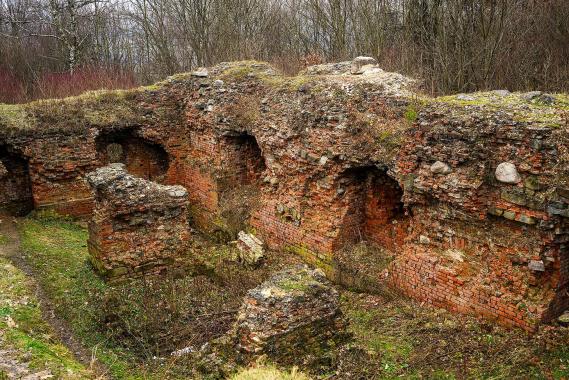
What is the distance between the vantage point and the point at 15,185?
12.8m

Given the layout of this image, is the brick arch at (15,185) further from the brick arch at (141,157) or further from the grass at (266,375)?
the grass at (266,375)

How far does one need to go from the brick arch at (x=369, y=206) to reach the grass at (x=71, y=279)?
3.99 meters

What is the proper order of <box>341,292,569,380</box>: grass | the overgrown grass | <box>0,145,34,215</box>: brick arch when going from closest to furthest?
<box>341,292,569,380</box>: grass
the overgrown grass
<box>0,145,34,215</box>: brick arch

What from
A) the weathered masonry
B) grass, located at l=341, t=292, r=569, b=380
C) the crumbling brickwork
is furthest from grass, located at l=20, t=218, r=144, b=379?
grass, located at l=341, t=292, r=569, b=380

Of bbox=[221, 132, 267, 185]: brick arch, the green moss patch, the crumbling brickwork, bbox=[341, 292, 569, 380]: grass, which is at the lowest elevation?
bbox=[341, 292, 569, 380]: grass

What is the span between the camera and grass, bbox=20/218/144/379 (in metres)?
6.43

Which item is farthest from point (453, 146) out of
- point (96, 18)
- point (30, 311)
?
point (96, 18)

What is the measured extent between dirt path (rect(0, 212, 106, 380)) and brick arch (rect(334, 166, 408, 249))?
4.29m

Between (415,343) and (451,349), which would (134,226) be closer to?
(415,343)

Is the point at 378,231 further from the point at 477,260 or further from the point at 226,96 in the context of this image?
the point at 226,96

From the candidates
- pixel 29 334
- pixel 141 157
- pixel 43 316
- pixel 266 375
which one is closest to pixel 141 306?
pixel 43 316

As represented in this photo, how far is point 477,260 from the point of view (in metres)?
6.68

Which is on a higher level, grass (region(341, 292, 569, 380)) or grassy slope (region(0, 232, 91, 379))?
grassy slope (region(0, 232, 91, 379))

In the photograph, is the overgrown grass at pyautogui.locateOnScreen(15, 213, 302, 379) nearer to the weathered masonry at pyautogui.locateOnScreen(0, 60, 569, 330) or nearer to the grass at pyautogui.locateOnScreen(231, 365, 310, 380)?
the grass at pyautogui.locateOnScreen(231, 365, 310, 380)
